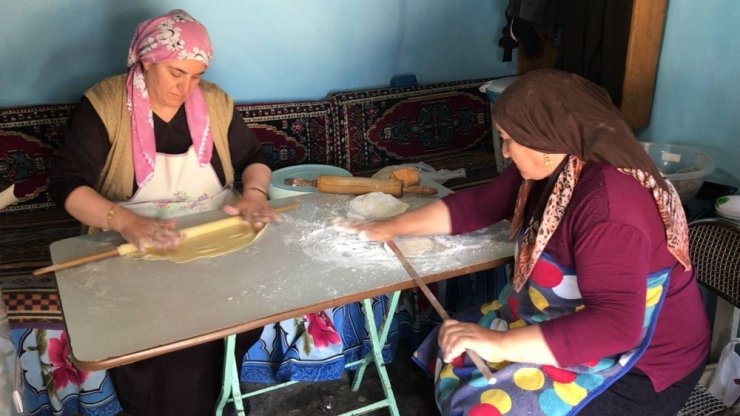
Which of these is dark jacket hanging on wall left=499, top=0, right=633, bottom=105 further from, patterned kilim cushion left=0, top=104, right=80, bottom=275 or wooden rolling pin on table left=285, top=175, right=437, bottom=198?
patterned kilim cushion left=0, top=104, right=80, bottom=275

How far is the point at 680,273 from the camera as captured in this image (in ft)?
4.74

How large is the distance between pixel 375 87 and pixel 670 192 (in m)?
2.14

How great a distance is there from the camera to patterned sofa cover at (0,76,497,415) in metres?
2.13

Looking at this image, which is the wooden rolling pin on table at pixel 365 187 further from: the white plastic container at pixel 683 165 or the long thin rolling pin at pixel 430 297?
the white plastic container at pixel 683 165

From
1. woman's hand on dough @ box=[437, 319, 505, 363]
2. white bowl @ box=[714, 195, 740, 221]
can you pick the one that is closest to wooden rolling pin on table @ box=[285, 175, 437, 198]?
woman's hand on dough @ box=[437, 319, 505, 363]

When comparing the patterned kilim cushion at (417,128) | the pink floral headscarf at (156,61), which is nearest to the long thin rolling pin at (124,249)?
the pink floral headscarf at (156,61)

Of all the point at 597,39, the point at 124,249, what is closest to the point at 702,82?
the point at 597,39

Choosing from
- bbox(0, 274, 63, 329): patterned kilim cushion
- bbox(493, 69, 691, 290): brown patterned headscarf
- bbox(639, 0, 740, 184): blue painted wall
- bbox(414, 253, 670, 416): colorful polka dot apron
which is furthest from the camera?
bbox(639, 0, 740, 184): blue painted wall

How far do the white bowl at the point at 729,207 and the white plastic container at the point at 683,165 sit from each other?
0.18m

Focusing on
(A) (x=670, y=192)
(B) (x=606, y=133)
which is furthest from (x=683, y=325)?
(B) (x=606, y=133)

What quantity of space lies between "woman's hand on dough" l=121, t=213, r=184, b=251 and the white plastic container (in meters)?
1.58

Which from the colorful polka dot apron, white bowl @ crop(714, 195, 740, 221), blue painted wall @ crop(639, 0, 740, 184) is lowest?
the colorful polka dot apron

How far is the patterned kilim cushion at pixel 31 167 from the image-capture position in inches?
102

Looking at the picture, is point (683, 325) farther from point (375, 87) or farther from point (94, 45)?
point (94, 45)
